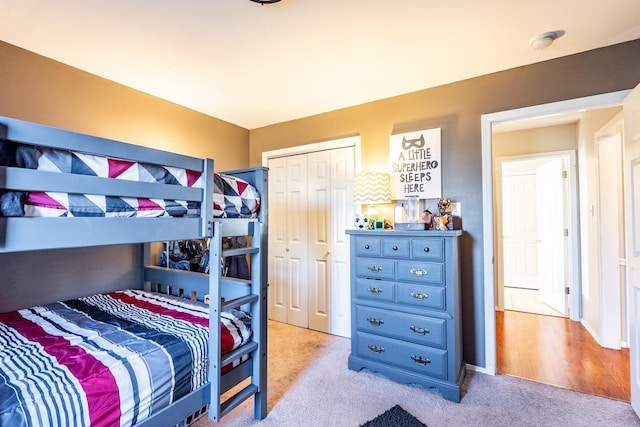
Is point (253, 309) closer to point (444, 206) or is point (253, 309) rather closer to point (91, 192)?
point (91, 192)

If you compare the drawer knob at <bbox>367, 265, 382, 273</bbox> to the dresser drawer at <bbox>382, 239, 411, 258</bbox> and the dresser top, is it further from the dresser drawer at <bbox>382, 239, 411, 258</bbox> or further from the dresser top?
the dresser top

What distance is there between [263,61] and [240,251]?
1465 mm

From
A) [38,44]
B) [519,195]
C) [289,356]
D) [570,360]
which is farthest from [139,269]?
[519,195]

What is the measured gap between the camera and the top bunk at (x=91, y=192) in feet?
3.13

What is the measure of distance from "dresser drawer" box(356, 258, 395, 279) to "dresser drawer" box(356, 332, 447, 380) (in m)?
0.48

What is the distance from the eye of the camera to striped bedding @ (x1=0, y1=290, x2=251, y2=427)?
1054 mm

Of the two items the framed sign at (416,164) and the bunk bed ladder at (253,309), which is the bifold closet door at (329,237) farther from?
the bunk bed ladder at (253,309)

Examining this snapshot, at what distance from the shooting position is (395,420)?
1799mm

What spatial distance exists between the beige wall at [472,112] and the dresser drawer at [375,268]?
0.67 meters

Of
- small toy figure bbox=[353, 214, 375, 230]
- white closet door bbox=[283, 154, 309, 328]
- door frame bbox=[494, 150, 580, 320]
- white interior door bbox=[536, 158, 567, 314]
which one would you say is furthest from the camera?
white interior door bbox=[536, 158, 567, 314]

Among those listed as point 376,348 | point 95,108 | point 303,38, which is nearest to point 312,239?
point 376,348

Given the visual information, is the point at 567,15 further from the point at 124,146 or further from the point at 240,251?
the point at 124,146

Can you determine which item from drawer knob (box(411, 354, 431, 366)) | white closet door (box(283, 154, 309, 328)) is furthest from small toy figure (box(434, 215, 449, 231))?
white closet door (box(283, 154, 309, 328))

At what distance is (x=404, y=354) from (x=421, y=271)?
64 cm
